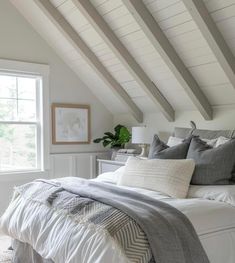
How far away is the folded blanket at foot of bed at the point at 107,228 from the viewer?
1.80 m

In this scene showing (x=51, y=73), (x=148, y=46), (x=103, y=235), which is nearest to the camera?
(x=103, y=235)

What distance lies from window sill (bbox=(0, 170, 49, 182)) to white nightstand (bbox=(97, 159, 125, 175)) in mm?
728

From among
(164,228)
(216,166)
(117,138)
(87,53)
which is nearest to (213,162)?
(216,166)

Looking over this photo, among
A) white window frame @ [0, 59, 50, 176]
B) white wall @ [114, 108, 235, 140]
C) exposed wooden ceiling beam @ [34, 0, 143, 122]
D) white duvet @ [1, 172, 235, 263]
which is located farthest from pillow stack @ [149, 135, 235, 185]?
white window frame @ [0, 59, 50, 176]

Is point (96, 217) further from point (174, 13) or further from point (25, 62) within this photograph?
point (25, 62)

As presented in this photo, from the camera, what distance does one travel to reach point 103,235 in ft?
6.07

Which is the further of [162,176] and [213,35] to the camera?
[213,35]

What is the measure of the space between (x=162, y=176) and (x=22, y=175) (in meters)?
2.50

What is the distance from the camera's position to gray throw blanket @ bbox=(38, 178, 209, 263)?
181 centimetres

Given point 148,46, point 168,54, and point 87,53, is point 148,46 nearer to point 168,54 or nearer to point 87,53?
point 168,54

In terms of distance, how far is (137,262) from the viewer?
1743mm

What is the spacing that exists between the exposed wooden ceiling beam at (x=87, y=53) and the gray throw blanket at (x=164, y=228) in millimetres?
2468

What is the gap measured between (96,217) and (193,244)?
0.56 m

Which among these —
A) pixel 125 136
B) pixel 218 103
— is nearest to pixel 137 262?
pixel 218 103
